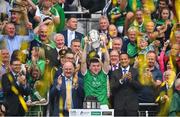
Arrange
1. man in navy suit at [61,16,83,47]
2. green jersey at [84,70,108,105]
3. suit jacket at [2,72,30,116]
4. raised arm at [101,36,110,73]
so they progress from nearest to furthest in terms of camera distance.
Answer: suit jacket at [2,72,30,116], green jersey at [84,70,108,105], raised arm at [101,36,110,73], man in navy suit at [61,16,83,47]

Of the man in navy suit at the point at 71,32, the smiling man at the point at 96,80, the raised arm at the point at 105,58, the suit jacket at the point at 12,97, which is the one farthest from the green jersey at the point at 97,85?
the man in navy suit at the point at 71,32

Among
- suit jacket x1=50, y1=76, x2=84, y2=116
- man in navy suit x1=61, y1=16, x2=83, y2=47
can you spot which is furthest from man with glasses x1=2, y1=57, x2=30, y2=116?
man in navy suit x1=61, y1=16, x2=83, y2=47

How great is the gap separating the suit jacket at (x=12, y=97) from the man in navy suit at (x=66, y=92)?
0.59 metres

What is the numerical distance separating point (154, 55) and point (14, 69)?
2.91m

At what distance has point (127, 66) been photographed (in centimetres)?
2192

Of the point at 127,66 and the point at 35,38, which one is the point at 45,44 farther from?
the point at 127,66

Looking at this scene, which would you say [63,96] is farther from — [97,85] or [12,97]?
[12,97]

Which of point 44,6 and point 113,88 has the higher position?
point 44,6

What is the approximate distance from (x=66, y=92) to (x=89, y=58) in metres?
1.02

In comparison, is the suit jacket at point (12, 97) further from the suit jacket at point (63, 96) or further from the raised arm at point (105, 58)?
the raised arm at point (105, 58)

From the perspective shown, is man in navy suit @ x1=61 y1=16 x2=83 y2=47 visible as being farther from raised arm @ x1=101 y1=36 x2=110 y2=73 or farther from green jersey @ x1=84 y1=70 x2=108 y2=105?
green jersey @ x1=84 y1=70 x2=108 y2=105

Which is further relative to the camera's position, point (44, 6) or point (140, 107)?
point (44, 6)

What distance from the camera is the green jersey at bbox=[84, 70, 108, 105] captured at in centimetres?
2166

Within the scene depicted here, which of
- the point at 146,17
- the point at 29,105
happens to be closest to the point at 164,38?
the point at 146,17
